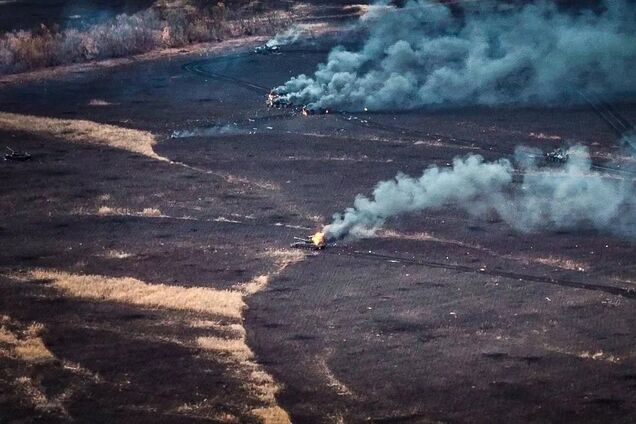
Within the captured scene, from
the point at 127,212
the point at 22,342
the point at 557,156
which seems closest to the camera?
the point at 22,342

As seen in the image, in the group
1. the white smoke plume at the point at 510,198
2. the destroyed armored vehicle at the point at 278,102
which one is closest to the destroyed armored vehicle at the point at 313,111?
the destroyed armored vehicle at the point at 278,102

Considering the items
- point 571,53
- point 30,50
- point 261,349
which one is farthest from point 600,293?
point 30,50

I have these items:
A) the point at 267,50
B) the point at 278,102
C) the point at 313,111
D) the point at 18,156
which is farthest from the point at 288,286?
the point at 267,50

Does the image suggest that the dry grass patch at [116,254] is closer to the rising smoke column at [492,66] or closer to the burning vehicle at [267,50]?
the rising smoke column at [492,66]

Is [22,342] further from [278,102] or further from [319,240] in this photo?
[278,102]

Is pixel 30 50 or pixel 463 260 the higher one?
pixel 30 50

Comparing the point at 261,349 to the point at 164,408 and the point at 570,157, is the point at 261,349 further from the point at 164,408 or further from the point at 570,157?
the point at 570,157

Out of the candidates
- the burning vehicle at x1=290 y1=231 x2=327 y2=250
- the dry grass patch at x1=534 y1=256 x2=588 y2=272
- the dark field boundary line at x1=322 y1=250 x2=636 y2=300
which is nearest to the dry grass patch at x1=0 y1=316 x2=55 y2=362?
the burning vehicle at x1=290 y1=231 x2=327 y2=250
